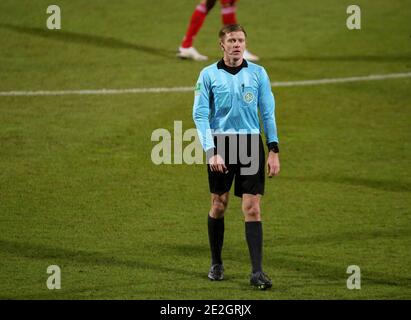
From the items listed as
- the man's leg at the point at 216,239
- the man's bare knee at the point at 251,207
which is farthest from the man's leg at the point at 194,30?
the man's bare knee at the point at 251,207

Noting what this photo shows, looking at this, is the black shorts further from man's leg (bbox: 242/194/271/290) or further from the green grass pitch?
the green grass pitch

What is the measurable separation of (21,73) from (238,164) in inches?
308

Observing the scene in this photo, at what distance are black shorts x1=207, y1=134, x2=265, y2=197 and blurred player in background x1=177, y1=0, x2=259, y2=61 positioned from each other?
24.6 ft

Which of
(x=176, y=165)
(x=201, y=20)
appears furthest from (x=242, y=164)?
(x=201, y=20)

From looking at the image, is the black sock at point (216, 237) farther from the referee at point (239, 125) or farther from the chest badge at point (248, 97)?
the chest badge at point (248, 97)

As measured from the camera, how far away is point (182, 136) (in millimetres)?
13711

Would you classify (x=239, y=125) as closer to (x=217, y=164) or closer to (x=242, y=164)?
(x=242, y=164)

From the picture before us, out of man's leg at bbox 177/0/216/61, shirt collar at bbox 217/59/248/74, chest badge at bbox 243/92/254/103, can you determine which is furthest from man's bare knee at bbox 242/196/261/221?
man's leg at bbox 177/0/216/61

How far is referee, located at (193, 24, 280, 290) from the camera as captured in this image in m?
8.83

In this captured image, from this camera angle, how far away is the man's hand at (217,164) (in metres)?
8.72

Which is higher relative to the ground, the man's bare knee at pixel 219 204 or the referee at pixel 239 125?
the referee at pixel 239 125

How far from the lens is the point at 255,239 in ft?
29.2

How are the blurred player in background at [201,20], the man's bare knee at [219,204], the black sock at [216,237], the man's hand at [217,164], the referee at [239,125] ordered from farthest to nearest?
the blurred player in background at [201,20] < the black sock at [216,237] < the man's bare knee at [219,204] < the referee at [239,125] < the man's hand at [217,164]
